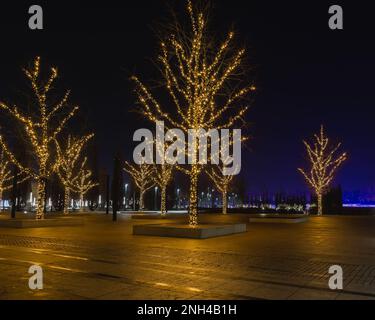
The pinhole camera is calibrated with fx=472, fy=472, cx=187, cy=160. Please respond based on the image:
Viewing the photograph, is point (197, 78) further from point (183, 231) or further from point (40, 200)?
point (40, 200)

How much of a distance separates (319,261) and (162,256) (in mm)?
4202

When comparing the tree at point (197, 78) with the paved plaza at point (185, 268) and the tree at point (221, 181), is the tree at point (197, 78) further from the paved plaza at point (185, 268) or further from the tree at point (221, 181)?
the tree at point (221, 181)

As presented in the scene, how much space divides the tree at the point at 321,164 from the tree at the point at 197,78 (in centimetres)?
2391

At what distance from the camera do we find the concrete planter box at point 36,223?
23.9 m

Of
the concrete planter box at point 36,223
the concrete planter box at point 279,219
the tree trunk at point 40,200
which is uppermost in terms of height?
the tree trunk at point 40,200

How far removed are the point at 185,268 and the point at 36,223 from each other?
15801 millimetres

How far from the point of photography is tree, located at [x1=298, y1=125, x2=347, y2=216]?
43.8m

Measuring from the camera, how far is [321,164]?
44.0 metres

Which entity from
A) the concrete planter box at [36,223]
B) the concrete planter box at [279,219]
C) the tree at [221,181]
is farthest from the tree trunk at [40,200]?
the tree at [221,181]

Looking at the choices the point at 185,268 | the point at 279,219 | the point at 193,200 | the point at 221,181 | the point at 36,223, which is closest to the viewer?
the point at 185,268

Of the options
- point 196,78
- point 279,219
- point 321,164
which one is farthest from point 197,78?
point 321,164

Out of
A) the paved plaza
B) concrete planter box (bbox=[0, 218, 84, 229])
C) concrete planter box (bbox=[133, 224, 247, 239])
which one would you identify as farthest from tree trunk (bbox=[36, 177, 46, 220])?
the paved plaza
